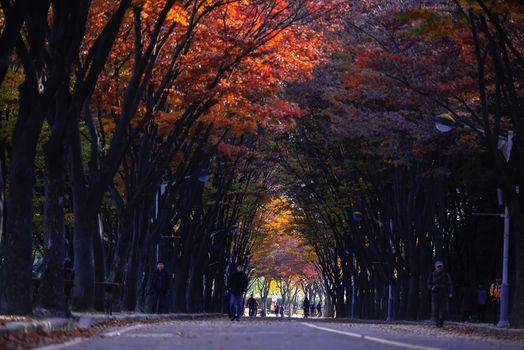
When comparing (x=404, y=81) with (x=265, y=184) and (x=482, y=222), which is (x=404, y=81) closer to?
(x=482, y=222)

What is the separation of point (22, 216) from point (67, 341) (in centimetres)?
503

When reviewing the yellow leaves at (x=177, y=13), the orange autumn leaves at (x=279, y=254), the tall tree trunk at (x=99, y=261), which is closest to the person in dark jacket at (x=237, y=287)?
the tall tree trunk at (x=99, y=261)

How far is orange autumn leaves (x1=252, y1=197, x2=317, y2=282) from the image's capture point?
67.7m

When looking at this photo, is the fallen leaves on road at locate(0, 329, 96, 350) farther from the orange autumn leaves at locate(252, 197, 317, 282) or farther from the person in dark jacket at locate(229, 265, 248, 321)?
the orange autumn leaves at locate(252, 197, 317, 282)

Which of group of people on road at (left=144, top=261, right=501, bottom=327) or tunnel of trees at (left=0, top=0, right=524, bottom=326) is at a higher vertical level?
tunnel of trees at (left=0, top=0, right=524, bottom=326)

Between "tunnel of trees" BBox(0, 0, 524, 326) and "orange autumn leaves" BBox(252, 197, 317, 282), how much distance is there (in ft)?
64.2

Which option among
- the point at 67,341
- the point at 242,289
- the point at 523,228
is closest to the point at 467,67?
the point at 523,228

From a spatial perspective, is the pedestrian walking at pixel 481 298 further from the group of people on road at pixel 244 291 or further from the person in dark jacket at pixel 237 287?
the person in dark jacket at pixel 237 287

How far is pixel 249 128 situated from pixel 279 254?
63.8 meters

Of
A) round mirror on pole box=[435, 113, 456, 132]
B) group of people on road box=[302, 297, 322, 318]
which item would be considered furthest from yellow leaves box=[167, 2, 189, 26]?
group of people on road box=[302, 297, 322, 318]

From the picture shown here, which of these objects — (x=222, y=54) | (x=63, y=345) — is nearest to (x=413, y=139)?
(x=222, y=54)

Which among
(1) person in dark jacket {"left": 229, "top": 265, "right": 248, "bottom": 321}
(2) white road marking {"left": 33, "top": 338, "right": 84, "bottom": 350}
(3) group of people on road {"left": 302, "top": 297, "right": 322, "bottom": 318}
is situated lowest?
(2) white road marking {"left": 33, "top": 338, "right": 84, "bottom": 350}

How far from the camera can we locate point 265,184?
4803 centimetres

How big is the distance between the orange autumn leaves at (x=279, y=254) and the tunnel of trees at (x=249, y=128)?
19.6m
